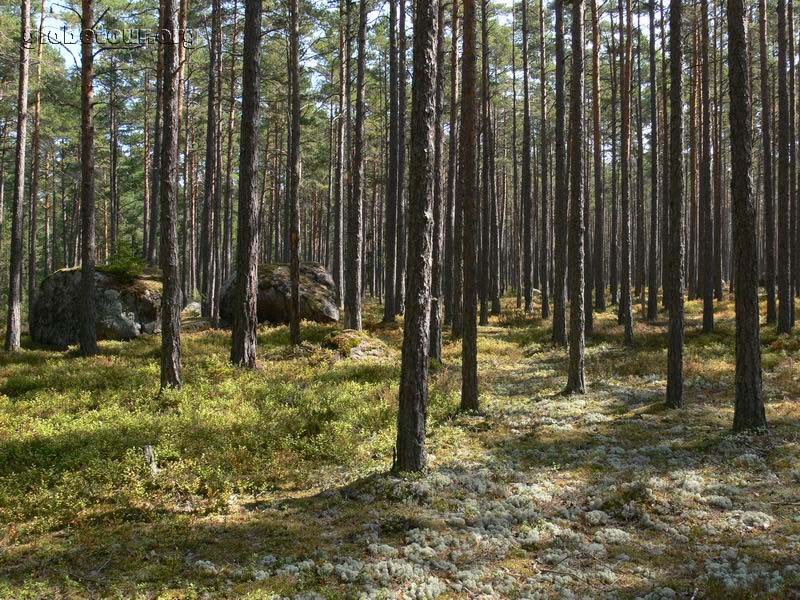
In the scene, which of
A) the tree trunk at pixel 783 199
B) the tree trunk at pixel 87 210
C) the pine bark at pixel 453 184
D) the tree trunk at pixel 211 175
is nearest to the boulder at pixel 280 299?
the tree trunk at pixel 211 175

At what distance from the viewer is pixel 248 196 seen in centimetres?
1401

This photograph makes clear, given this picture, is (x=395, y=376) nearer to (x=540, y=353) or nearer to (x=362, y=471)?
(x=362, y=471)

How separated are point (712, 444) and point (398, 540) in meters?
6.48

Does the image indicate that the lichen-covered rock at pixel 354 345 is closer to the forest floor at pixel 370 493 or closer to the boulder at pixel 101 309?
the forest floor at pixel 370 493

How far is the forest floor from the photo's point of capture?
17.3 feet

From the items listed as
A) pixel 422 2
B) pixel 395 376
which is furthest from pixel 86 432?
pixel 422 2

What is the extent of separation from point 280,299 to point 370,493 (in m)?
14.7

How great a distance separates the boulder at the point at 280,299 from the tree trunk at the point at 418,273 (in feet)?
45.7

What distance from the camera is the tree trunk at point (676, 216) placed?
11.7 m

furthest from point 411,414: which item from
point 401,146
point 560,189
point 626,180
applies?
point 401,146

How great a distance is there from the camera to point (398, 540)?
615cm

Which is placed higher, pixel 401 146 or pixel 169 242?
pixel 401 146

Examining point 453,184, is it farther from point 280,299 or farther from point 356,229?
point 280,299

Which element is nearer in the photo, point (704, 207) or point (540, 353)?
point (540, 353)
